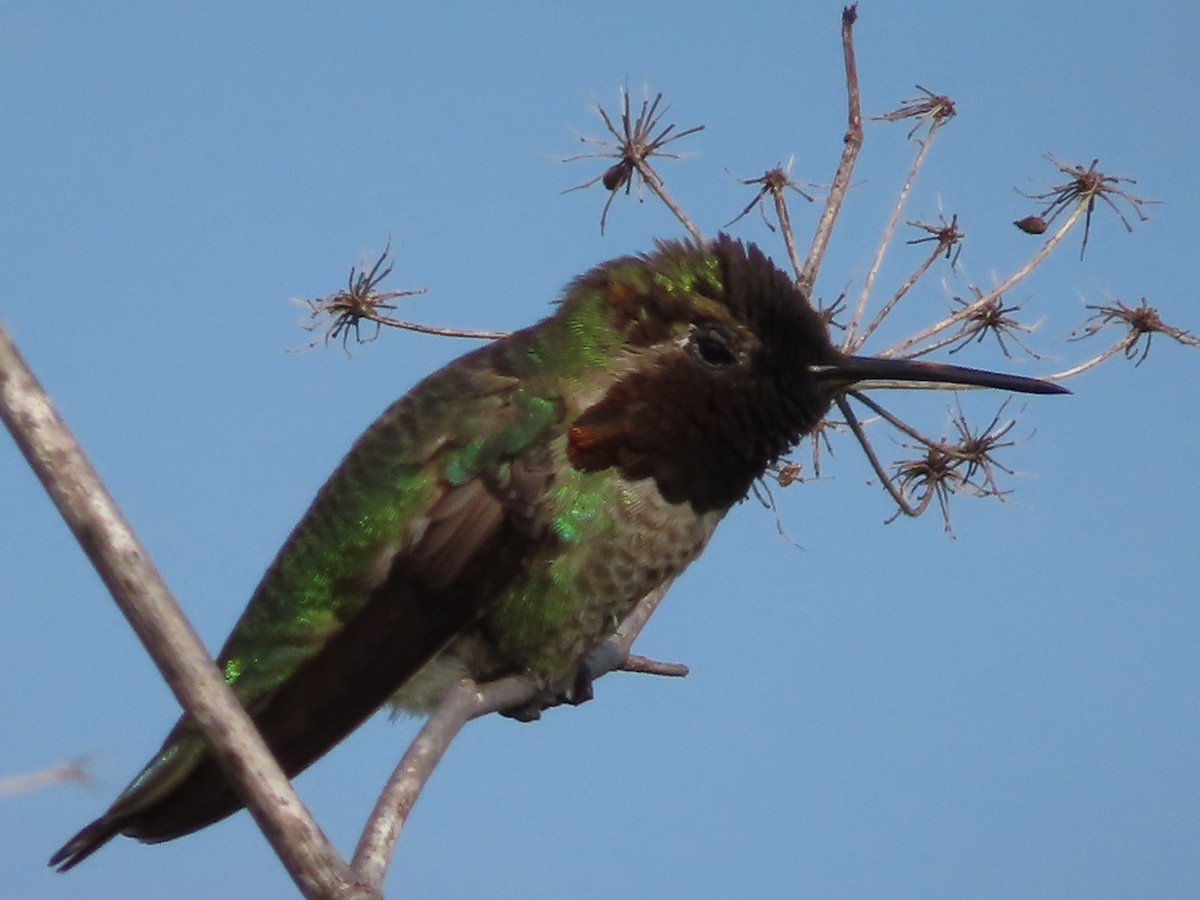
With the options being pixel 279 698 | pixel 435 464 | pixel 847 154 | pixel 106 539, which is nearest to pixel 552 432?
pixel 435 464

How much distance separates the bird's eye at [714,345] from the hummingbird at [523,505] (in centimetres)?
1

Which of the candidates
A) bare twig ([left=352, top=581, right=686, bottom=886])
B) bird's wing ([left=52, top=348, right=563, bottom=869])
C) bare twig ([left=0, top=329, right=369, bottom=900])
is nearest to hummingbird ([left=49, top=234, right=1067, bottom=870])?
bird's wing ([left=52, top=348, right=563, bottom=869])

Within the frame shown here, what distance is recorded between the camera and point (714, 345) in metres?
5.61

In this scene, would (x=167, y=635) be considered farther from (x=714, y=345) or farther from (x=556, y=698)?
(x=714, y=345)

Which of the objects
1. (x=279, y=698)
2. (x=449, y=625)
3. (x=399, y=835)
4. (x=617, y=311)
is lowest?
(x=399, y=835)

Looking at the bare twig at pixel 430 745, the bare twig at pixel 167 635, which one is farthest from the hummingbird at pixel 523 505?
the bare twig at pixel 167 635

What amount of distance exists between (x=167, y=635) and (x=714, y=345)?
2847 millimetres

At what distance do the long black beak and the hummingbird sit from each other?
0.02 m

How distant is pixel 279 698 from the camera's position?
5250 mm

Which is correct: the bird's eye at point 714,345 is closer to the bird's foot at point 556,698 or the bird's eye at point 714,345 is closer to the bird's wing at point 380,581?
the bird's wing at point 380,581

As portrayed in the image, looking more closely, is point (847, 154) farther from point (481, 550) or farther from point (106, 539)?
point (106, 539)

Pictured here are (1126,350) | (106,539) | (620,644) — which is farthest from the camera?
(1126,350)

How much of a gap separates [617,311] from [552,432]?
554 mm

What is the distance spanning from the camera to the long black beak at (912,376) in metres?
5.73
